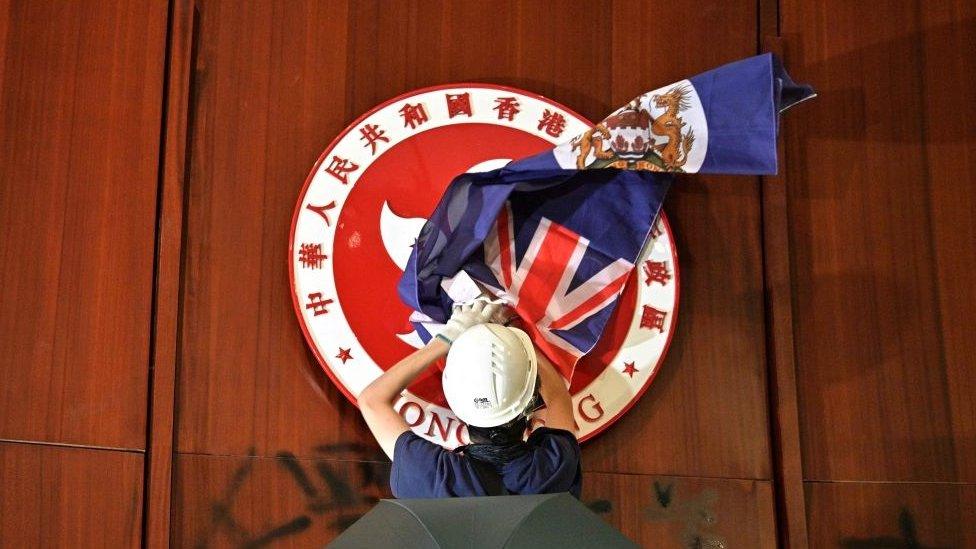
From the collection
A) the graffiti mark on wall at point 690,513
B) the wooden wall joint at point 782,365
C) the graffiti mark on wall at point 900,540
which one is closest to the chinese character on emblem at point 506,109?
the wooden wall joint at point 782,365

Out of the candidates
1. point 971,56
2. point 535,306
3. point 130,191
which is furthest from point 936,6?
point 130,191

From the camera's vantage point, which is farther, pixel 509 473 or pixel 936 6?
pixel 936 6

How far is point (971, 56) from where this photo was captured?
108 inches

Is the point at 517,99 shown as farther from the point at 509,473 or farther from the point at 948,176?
the point at 948,176

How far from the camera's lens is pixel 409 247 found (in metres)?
2.48

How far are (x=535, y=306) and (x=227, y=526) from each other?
86cm

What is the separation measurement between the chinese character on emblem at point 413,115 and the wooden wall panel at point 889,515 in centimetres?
128

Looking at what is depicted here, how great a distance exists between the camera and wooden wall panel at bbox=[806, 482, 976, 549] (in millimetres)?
2463

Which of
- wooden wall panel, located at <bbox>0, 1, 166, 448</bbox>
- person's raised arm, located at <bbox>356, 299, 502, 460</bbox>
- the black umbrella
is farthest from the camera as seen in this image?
wooden wall panel, located at <bbox>0, 1, 166, 448</bbox>

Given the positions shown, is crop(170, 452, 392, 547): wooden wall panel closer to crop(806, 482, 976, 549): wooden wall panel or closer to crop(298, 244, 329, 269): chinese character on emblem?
crop(298, 244, 329, 269): chinese character on emblem

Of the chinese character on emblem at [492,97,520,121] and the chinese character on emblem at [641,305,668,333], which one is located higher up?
the chinese character on emblem at [492,97,520,121]

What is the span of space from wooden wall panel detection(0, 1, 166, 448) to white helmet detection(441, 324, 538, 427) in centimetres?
76

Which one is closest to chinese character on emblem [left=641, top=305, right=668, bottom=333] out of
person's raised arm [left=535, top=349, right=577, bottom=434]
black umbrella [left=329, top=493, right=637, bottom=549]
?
person's raised arm [left=535, top=349, right=577, bottom=434]

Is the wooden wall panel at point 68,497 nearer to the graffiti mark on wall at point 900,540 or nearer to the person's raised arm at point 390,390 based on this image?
the person's raised arm at point 390,390
